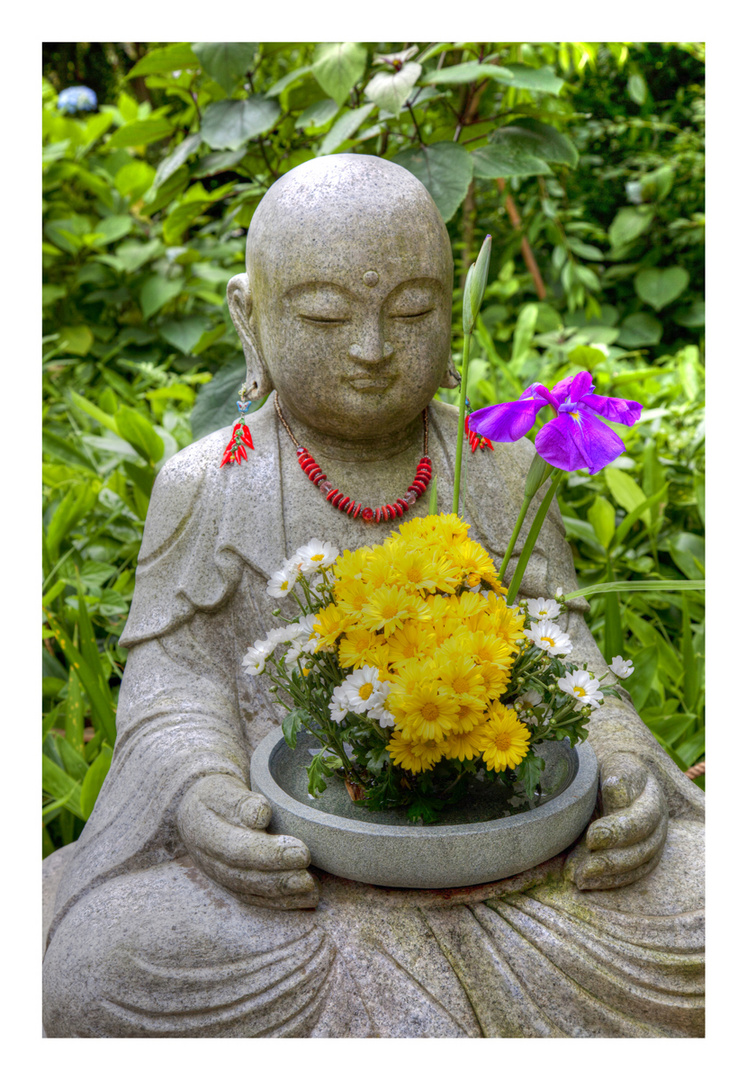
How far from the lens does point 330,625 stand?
1.40m

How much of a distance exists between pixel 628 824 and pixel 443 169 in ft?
5.59

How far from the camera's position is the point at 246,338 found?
6.39ft

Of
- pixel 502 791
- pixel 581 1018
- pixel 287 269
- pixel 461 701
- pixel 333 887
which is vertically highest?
pixel 287 269

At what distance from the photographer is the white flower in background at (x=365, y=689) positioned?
132 centimetres

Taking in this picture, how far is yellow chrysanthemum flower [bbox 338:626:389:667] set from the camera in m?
1.36

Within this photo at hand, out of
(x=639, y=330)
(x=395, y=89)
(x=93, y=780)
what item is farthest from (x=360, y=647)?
(x=639, y=330)

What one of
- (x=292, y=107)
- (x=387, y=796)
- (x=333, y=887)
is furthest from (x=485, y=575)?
(x=292, y=107)

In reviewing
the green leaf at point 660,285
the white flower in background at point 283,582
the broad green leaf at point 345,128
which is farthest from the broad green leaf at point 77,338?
the white flower in background at point 283,582

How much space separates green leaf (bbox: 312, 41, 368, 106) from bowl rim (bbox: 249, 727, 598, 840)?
5.45ft

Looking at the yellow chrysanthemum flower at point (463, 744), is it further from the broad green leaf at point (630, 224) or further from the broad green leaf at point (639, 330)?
the broad green leaf at point (630, 224)

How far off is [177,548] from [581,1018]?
1076mm

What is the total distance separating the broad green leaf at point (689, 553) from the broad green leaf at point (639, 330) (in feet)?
7.70

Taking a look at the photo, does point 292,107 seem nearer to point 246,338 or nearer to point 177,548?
point 246,338

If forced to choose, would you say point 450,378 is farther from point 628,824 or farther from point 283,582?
point 628,824
